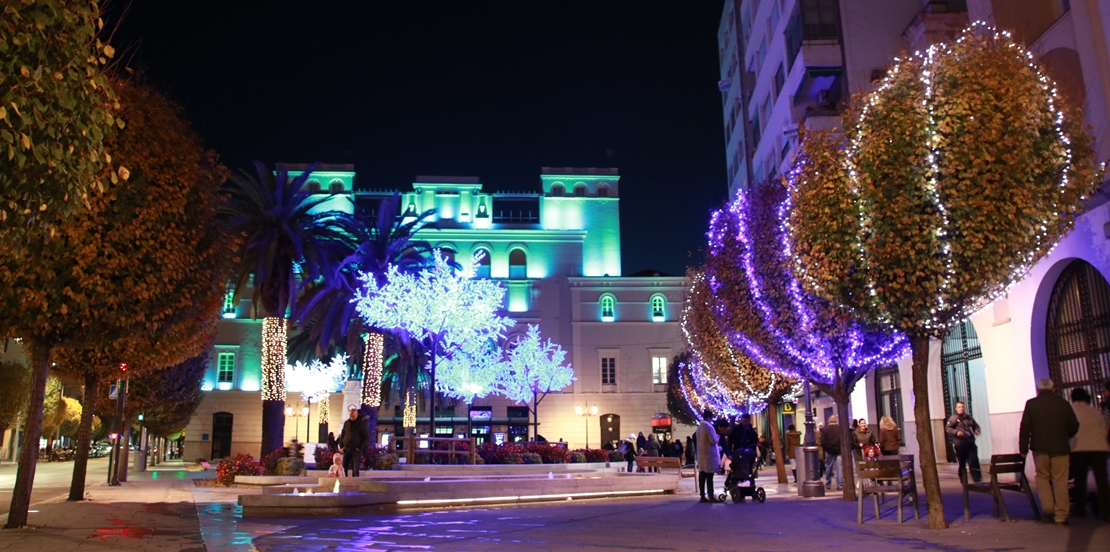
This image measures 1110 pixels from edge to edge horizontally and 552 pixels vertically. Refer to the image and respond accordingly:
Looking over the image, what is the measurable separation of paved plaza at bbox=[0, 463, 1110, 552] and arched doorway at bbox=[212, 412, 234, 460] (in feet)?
137

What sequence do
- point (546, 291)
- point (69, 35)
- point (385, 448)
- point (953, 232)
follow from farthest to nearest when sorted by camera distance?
point (546, 291) → point (385, 448) → point (953, 232) → point (69, 35)

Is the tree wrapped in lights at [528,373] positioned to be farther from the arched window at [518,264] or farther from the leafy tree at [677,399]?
the arched window at [518,264]

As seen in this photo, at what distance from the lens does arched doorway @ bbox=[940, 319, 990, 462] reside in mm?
21500

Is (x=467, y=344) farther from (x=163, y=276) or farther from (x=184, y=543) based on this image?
(x=184, y=543)

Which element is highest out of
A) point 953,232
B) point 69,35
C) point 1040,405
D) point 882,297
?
point 69,35

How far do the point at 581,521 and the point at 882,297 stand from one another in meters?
5.55

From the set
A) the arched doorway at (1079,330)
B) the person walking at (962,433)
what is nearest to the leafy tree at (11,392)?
the person walking at (962,433)

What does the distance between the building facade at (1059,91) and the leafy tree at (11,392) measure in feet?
120

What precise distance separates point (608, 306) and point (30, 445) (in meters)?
47.3

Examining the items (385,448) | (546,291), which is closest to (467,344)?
(385,448)

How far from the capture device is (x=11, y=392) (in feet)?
126

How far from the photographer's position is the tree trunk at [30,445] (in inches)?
436

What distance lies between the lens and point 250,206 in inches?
1024

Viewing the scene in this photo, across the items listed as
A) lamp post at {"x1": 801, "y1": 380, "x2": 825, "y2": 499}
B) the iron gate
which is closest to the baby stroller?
lamp post at {"x1": 801, "y1": 380, "x2": 825, "y2": 499}
